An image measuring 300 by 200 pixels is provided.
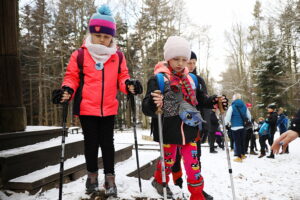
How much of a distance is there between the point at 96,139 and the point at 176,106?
1170mm

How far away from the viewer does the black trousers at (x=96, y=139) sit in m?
2.99

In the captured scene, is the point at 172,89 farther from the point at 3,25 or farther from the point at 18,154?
the point at 3,25

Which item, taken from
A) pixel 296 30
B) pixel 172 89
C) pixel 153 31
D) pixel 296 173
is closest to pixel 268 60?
pixel 296 30

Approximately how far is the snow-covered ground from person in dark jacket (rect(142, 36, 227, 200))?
0.51 m

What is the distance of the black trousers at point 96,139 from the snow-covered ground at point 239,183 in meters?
0.40

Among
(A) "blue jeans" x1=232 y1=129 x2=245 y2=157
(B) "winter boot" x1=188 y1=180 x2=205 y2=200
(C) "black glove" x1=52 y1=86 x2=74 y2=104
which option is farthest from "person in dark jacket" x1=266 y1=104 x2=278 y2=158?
(C) "black glove" x1=52 y1=86 x2=74 y2=104

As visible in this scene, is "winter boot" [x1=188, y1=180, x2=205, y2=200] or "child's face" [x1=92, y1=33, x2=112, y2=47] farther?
"child's face" [x1=92, y1=33, x2=112, y2=47]

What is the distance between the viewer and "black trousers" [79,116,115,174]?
118 inches

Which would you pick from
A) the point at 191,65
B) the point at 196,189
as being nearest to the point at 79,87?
the point at 196,189

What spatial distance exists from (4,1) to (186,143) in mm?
4293

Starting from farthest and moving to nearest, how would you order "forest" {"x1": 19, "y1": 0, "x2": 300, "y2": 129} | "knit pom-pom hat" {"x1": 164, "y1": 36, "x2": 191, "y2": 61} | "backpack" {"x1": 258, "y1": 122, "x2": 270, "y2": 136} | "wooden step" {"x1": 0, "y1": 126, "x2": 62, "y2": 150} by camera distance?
"forest" {"x1": 19, "y1": 0, "x2": 300, "y2": 129} → "backpack" {"x1": 258, "y1": 122, "x2": 270, "y2": 136} → "wooden step" {"x1": 0, "y1": 126, "x2": 62, "y2": 150} → "knit pom-pom hat" {"x1": 164, "y1": 36, "x2": 191, "y2": 61}

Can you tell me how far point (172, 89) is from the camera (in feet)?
9.68

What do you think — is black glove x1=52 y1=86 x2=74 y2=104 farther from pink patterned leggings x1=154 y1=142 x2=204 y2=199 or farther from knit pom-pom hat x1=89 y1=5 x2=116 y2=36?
pink patterned leggings x1=154 y1=142 x2=204 y2=199

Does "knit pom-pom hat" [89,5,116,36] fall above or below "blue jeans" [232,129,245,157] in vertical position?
above
